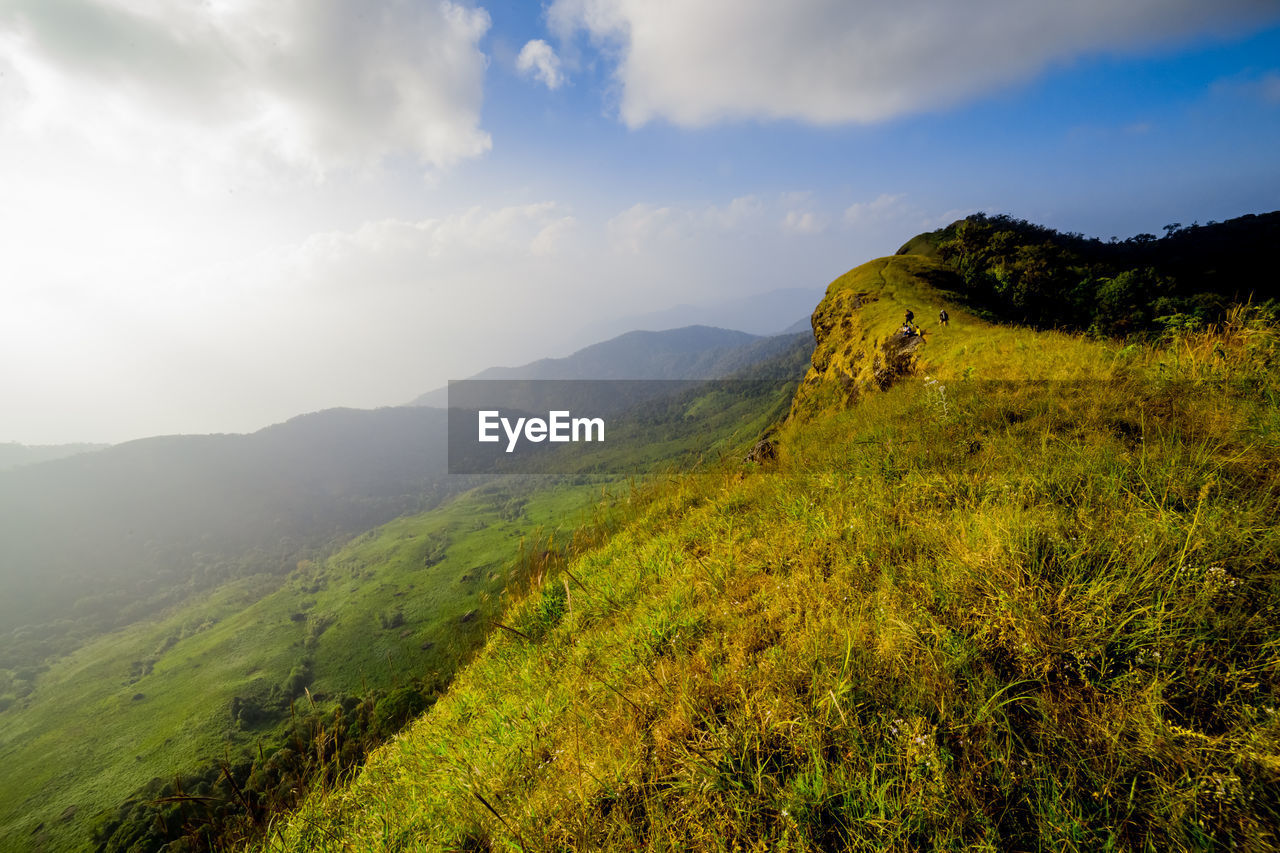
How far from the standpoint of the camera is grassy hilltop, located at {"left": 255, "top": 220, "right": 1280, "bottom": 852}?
1992mm

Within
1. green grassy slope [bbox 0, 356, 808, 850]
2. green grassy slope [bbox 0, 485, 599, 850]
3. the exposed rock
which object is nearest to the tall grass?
green grassy slope [bbox 0, 356, 808, 850]

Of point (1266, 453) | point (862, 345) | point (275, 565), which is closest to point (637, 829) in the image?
point (1266, 453)

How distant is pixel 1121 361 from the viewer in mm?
6105

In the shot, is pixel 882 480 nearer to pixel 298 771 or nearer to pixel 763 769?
pixel 763 769

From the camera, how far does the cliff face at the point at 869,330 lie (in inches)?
547

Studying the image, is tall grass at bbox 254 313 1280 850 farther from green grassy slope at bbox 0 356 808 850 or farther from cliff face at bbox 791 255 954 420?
cliff face at bbox 791 255 954 420

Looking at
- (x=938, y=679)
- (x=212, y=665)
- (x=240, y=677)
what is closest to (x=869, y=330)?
(x=938, y=679)

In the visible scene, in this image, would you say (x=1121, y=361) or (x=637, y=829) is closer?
(x=637, y=829)

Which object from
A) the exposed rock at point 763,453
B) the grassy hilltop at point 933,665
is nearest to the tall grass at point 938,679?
the grassy hilltop at point 933,665

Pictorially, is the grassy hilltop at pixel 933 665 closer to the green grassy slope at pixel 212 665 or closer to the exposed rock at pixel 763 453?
the exposed rock at pixel 763 453

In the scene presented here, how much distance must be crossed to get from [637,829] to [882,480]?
166 inches

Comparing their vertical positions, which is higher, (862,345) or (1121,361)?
(862,345)

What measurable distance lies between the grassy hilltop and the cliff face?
7.87 metres

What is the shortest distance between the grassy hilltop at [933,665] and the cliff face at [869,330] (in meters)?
7.87
